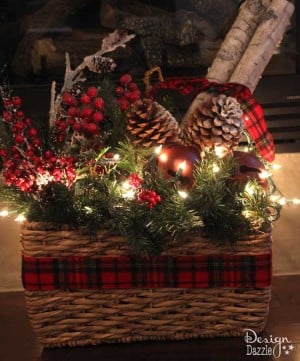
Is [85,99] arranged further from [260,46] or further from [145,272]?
[260,46]

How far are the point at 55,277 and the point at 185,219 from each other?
0.73ft

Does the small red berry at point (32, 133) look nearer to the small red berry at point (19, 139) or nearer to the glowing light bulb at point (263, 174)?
the small red berry at point (19, 139)

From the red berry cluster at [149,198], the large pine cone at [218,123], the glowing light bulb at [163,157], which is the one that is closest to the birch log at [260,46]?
the large pine cone at [218,123]

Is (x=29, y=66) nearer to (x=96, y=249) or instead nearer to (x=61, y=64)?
(x=61, y=64)

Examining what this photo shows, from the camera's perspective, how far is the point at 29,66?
238 cm

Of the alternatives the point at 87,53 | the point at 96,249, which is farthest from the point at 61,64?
the point at 96,249

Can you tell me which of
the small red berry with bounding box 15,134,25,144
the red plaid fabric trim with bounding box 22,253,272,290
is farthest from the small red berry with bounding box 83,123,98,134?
the red plaid fabric trim with bounding box 22,253,272,290

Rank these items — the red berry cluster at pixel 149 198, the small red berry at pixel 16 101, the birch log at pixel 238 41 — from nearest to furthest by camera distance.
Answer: the red berry cluster at pixel 149 198 → the small red berry at pixel 16 101 → the birch log at pixel 238 41

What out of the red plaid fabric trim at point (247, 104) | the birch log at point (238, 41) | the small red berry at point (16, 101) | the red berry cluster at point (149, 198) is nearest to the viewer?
the red berry cluster at point (149, 198)

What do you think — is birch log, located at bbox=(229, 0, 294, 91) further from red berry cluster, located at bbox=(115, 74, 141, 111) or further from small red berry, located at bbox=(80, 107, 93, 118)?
small red berry, located at bbox=(80, 107, 93, 118)

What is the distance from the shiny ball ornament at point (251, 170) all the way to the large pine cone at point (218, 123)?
0.12 feet

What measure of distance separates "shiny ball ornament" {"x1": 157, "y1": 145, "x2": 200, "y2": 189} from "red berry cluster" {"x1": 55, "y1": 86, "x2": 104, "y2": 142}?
0.12 m

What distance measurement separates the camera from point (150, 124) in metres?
1.08

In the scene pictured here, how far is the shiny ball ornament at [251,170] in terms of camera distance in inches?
40.8
